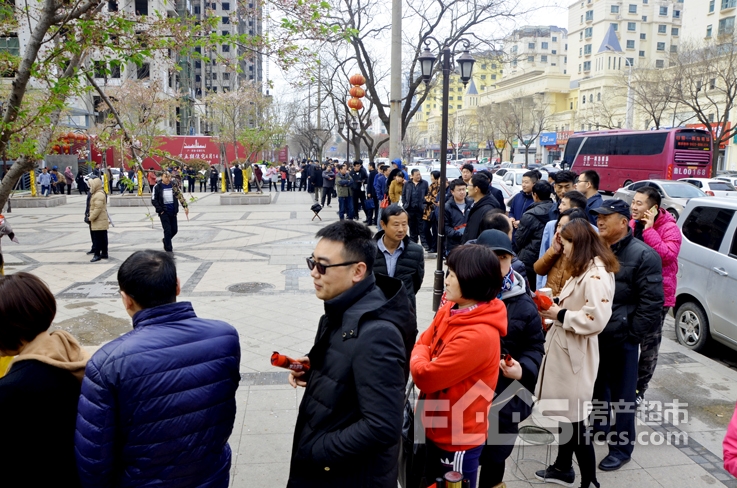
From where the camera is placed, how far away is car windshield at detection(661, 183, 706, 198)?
1703 centimetres

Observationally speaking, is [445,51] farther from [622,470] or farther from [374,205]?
[374,205]

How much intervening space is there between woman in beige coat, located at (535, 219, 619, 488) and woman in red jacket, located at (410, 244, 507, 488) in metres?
0.91

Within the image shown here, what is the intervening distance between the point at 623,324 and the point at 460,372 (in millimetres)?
1778

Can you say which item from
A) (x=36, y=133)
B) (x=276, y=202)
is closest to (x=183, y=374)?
(x=36, y=133)

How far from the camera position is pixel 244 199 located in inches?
910

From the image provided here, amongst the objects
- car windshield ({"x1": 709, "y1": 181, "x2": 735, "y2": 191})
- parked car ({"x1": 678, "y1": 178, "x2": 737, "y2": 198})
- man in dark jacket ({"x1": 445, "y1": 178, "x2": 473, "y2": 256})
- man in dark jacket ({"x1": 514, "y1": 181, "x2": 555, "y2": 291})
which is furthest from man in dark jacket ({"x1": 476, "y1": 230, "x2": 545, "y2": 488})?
car windshield ({"x1": 709, "y1": 181, "x2": 735, "y2": 191})

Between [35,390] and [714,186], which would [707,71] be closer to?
[714,186]

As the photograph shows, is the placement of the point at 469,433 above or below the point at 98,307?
above

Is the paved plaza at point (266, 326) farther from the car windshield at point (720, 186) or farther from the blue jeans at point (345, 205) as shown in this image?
the car windshield at point (720, 186)

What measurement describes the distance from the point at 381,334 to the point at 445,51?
6740 mm

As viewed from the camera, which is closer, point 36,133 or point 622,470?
point 622,470

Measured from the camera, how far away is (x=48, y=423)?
74.9 inches

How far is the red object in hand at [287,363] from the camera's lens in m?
2.19

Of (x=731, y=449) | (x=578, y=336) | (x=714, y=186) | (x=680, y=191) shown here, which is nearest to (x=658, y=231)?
→ (x=578, y=336)
